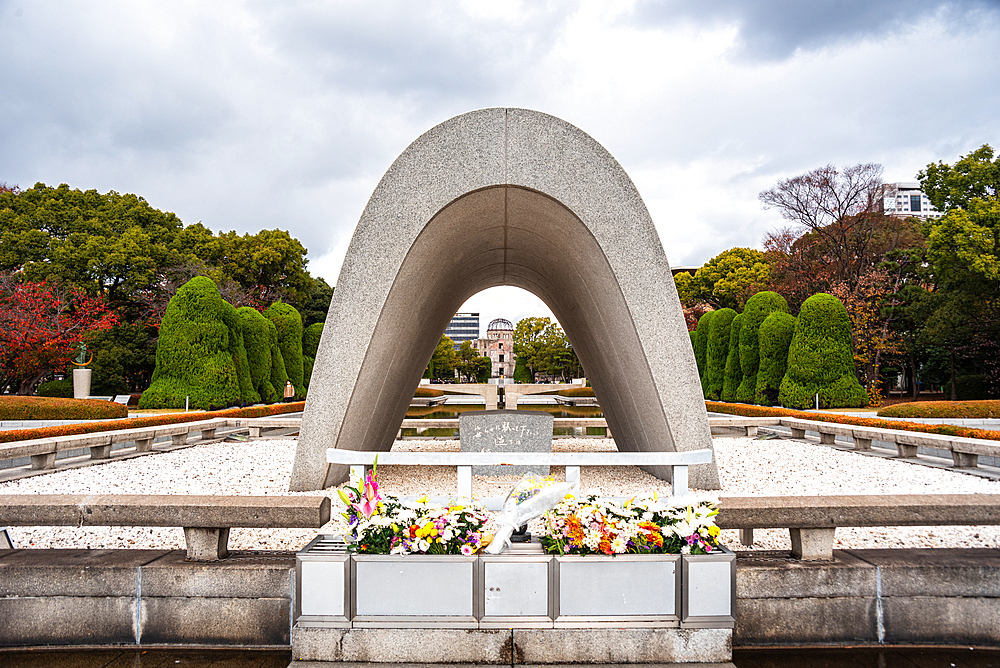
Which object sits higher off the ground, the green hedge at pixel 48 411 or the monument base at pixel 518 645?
the green hedge at pixel 48 411

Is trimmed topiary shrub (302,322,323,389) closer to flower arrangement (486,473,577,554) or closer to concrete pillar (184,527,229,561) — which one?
concrete pillar (184,527,229,561)

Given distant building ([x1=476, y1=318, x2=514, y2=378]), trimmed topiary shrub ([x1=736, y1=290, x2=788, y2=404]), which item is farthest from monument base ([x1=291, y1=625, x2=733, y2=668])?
distant building ([x1=476, y1=318, x2=514, y2=378])

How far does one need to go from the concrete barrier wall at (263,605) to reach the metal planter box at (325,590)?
1.53 feet

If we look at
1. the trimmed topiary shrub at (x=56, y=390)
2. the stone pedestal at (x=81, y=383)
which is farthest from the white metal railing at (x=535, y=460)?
the trimmed topiary shrub at (x=56, y=390)

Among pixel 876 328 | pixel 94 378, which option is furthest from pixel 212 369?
pixel 876 328

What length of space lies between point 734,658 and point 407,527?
199 cm

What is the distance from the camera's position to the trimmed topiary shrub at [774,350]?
21891 mm

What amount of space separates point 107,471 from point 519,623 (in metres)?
7.67

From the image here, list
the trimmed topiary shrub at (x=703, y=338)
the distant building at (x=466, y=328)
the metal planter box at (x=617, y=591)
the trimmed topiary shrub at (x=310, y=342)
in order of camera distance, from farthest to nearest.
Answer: the distant building at (x=466, y=328)
the trimmed topiary shrub at (x=310, y=342)
the trimmed topiary shrub at (x=703, y=338)
the metal planter box at (x=617, y=591)

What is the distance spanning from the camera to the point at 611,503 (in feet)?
10.6

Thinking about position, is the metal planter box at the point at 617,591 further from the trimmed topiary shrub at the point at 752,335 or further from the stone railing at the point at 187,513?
the trimmed topiary shrub at the point at 752,335

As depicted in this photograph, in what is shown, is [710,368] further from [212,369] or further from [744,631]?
[744,631]

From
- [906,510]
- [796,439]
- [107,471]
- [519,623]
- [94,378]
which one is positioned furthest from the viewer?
[94,378]

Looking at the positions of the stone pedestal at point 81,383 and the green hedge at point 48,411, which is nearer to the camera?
the green hedge at point 48,411
